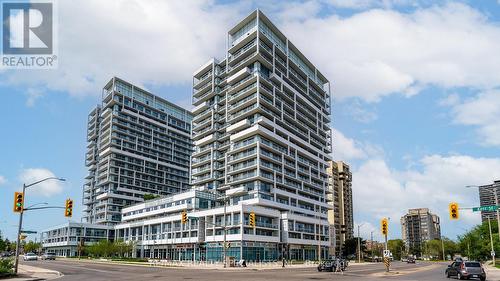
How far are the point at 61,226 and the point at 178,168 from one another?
172ft

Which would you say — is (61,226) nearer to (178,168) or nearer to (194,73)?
(178,168)

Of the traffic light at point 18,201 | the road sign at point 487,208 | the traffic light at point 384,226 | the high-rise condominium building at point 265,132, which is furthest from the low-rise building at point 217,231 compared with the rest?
the traffic light at point 18,201

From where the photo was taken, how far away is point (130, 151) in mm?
168000

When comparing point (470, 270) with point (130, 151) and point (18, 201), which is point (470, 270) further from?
point (130, 151)

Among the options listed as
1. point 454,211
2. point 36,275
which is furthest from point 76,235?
point 454,211

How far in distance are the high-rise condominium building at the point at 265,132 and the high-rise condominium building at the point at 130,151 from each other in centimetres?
4165

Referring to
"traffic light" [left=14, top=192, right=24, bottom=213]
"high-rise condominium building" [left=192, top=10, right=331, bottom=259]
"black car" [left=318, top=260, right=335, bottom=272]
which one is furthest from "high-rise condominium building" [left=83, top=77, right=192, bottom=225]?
"traffic light" [left=14, top=192, right=24, bottom=213]

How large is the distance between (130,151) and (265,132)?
79.0 meters

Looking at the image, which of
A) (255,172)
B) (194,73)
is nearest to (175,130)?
(194,73)

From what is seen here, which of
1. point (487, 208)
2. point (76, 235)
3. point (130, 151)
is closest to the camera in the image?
point (487, 208)

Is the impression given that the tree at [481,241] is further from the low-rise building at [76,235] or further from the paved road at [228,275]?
the low-rise building at [76,235]

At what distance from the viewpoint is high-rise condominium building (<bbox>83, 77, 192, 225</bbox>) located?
161 meters

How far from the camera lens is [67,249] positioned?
153 metres

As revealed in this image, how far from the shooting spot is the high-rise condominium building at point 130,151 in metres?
161
